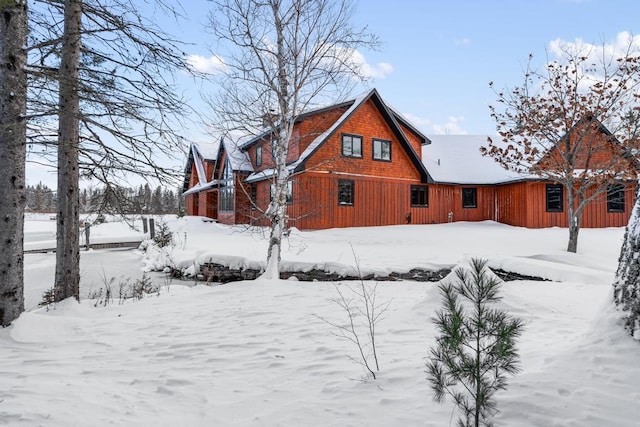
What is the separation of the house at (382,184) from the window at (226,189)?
0.23ft

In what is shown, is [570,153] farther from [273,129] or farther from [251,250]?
[251,250]

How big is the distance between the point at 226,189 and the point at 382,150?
1027 cm

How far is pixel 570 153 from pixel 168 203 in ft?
180

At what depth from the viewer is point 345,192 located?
18.4 meters

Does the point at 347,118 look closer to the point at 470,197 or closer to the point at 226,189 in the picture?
the point at 470,197

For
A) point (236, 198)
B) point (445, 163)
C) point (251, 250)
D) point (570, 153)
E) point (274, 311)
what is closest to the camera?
point (274, 311)

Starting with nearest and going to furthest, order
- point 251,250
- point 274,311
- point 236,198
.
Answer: point 274,311 → point 251,250 → point 236,198

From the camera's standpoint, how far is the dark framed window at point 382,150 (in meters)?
19.4

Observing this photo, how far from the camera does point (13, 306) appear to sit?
4578mm

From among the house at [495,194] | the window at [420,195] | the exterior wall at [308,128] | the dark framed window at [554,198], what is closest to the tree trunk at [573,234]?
the house at [495,194]

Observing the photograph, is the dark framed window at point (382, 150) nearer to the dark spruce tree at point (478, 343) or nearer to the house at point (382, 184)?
the house at point (382, 184)

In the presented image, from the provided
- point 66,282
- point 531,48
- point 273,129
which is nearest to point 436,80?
point 531,48

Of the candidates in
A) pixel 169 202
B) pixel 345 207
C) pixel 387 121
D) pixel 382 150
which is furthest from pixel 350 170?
pixel 169 202

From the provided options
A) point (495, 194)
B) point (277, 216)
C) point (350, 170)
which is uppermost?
point (350, 170)
